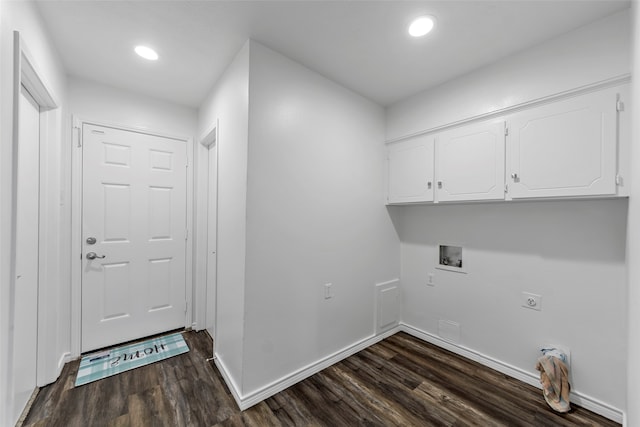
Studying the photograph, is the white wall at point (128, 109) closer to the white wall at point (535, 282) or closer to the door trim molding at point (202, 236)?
the door trim molding at point (202, 236)

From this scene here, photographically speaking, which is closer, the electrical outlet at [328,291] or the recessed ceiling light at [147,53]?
the recessed ceiling light at [147,53]

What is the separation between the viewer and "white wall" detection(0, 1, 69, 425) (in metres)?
1.12

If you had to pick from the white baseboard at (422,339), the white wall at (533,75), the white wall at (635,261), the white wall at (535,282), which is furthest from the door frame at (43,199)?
the white wall at (535,282)

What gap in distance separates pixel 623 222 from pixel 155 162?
12.7ft

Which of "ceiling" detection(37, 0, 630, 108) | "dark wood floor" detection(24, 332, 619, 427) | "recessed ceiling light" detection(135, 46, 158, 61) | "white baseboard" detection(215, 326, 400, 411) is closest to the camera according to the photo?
"ceiling" detection(37, 0, 630, 108)

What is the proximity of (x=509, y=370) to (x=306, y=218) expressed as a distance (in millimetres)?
2080

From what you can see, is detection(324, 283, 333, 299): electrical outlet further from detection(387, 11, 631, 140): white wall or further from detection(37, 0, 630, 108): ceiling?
detection(37, 0, 630, 108): ceiling

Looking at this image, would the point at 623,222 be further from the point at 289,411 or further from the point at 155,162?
the point at 155,162

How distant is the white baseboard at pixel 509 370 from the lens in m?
1.68

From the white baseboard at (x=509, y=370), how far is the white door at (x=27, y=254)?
3.12 metres

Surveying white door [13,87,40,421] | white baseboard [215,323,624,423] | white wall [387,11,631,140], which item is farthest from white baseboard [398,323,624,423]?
white door [13,87,40,421]

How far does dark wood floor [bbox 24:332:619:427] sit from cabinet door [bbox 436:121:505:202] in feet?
4.81

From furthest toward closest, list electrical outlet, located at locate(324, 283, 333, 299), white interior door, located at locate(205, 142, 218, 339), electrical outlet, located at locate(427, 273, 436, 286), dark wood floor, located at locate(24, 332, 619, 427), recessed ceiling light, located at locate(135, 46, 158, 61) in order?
electrical outlet, located at locate(427, 273, 436, 286) → white interior door, located at locate(205, 142, 218, 339) → electrical outlet, located at locate(324, 283, 333, 299) → recessed ceiling light, located at locate(135, 46, 158, 61) → dark wood floor, located at locate(24, 332, 619, 427)

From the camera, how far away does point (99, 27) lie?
66.9 inches
